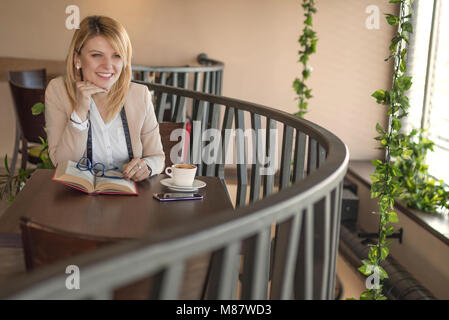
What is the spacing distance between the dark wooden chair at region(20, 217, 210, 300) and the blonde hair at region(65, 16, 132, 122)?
1.26 metres

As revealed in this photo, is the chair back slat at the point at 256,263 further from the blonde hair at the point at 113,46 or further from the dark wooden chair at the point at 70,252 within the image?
the blonde hair at the point at 113,46

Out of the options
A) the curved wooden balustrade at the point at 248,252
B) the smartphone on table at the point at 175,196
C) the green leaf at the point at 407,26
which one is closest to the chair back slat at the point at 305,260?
the curved wooden balustrade at the point at 248,252

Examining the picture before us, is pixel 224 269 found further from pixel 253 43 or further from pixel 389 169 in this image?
pixel 253 43

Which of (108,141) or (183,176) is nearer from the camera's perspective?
(183,176)

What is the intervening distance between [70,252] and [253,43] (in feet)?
16.0

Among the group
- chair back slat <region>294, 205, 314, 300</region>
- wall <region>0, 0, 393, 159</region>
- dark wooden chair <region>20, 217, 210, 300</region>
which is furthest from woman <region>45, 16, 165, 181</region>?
wall <region>0, 0, 393, 159</region>

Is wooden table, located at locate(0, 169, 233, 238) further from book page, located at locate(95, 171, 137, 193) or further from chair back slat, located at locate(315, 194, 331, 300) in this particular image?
chair back slat, located at locate(315, 194, 331, 300)

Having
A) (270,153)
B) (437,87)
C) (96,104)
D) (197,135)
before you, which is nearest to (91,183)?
(96,104)

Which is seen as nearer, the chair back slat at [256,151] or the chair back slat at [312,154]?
the chair back slat at [312,154]

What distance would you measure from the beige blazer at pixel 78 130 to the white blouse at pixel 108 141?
6cm

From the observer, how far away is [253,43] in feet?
19.3

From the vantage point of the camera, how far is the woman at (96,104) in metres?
2.42

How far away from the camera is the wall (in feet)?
18.5
